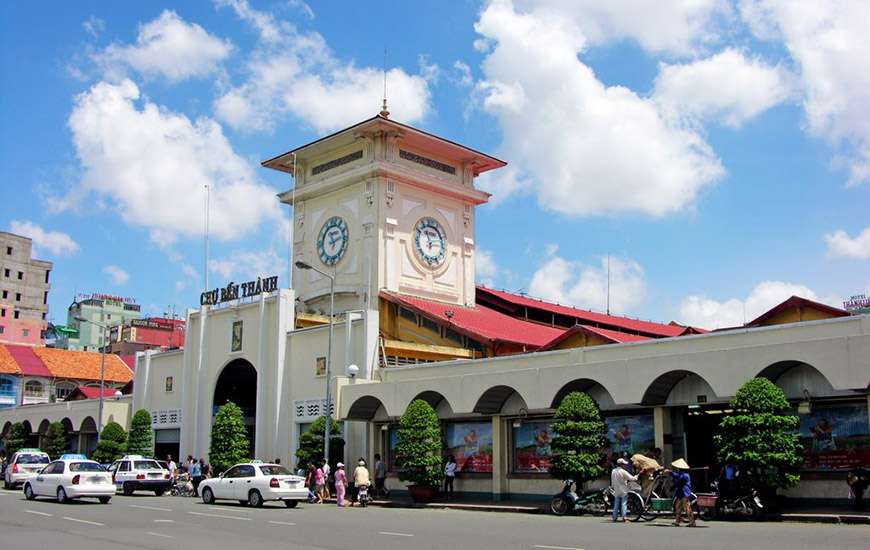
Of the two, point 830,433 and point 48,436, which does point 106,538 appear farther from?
point 48,436

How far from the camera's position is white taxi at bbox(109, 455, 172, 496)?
38094 millimetres

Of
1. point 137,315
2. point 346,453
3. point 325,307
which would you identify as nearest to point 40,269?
point 137,315

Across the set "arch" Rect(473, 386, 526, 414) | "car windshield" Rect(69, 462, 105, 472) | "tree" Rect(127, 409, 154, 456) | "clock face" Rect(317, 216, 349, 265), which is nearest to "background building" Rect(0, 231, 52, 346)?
"tree" Rect(127, 409, 154, 456)

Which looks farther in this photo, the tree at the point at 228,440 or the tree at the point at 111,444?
the tree at the point at 111,444

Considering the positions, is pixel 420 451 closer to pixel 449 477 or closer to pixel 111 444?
pixel 449 477

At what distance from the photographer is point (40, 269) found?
117562mm

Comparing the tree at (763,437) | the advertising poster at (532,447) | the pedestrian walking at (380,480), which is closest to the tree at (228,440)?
the pedestrian walking at (380,480)

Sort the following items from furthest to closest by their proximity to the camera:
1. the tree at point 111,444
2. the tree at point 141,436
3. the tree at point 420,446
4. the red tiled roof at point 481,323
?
1. the tree at point 111,444
2. the tree at point 141,436
3. the red tiled roof at point 481,323
4. the tree at point 420,446

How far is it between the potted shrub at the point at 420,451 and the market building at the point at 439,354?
46.7 inches

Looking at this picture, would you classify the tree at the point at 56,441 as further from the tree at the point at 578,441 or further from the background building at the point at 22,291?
the background building at the point at 22,291

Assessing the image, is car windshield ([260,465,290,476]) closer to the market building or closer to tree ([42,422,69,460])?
the market building

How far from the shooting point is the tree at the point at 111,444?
5125 cm

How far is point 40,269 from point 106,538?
107199mm

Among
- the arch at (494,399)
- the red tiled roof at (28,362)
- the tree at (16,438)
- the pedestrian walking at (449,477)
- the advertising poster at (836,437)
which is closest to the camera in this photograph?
the advertising poster at (836,437)
